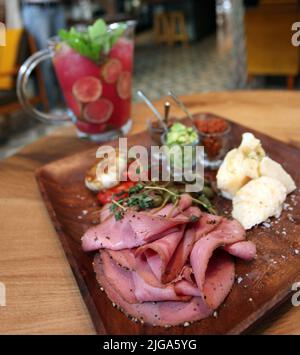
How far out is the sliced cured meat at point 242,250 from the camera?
2.59 feet

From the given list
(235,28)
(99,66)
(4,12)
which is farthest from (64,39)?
(4,12)

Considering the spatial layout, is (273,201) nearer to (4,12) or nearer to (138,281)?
(138,281)

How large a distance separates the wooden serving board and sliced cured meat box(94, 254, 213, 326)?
13mm

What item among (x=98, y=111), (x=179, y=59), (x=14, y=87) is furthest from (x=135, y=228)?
(x=179, y=59)

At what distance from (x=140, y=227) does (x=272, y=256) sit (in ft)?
0.98

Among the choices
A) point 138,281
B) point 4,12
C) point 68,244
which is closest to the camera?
point 138,281

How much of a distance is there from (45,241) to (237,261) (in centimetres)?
47

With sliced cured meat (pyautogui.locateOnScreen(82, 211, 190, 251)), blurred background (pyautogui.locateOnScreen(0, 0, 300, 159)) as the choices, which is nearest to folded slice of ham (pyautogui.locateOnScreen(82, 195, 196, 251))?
sliced cured meat (pyautogui.locateOnScreen(82, 211, 190, 251))

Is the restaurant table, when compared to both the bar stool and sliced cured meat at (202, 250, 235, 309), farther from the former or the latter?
the bar stool

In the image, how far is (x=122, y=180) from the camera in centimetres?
112

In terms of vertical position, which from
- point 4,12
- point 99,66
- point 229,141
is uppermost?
point 4,12

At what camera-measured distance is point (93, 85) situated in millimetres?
1380

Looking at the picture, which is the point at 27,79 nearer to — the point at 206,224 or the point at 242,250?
the point at 206,224

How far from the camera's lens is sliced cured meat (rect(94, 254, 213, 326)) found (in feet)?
2.27
